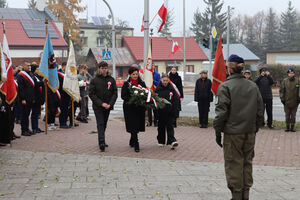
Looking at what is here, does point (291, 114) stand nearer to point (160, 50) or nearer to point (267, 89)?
point (267, 89)

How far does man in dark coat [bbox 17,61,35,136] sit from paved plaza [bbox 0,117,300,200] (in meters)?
0.58

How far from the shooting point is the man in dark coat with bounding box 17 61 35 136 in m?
11.0

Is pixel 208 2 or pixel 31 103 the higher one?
pixel 208 2

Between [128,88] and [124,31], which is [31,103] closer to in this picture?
[128,88]

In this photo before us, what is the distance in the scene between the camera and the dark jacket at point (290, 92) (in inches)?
488

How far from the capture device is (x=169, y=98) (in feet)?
31.7

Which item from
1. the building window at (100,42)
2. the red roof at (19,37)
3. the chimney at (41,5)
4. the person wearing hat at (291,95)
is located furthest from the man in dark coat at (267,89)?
the building window at (100,42)

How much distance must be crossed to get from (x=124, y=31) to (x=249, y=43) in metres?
28.3

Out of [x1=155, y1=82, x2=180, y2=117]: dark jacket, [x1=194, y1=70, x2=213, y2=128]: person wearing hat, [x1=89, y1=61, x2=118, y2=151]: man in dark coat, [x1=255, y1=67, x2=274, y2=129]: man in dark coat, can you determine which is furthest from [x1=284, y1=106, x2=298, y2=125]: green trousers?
[x1=89, y1=61, x2=118, y2=151]: man in dark coat

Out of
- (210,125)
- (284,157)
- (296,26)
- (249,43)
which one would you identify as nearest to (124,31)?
(249,43)

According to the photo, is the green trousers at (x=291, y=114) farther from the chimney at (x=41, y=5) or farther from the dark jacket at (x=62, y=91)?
the chimney at (x=41, y=5)

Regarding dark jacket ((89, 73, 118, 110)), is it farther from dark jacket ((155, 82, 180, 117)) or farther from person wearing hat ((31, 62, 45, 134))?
person wearing hat ((31, 62, 45, 134))

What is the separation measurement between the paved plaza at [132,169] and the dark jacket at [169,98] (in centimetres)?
88

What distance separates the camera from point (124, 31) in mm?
77375
